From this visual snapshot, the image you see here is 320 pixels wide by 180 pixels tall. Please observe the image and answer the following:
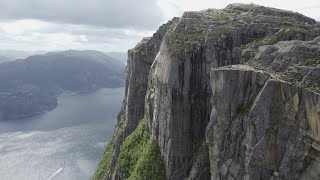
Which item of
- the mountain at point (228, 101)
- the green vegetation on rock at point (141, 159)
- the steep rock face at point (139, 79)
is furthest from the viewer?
the steep rock face at point (139, 79)

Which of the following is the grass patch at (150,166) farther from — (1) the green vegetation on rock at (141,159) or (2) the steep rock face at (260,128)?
(2) the steep rock face at (260,128)

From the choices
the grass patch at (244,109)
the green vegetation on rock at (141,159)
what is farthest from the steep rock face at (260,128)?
the green vegetation on rock at (141,159)

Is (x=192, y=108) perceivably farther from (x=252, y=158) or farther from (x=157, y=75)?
(x=252, y=158)

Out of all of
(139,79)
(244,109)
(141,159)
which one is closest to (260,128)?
(244,109)

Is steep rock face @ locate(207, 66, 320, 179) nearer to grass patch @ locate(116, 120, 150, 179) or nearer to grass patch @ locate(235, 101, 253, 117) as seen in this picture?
grass patch @ locate(235, 101, 253, 117)

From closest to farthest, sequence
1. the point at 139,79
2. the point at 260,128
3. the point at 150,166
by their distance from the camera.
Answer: the point at 260,128, the point at 150,166, the point at 139,79

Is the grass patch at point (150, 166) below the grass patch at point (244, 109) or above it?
below

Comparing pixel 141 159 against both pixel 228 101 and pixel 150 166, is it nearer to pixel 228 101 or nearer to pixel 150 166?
pixel 150 166

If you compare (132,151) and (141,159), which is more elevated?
(141,159)

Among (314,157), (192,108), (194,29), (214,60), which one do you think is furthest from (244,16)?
(314,157)

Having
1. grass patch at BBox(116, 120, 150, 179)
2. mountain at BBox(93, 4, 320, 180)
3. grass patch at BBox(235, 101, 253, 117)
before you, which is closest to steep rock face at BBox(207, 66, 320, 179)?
grass patch at BBox(235, 101, 253, 117)
